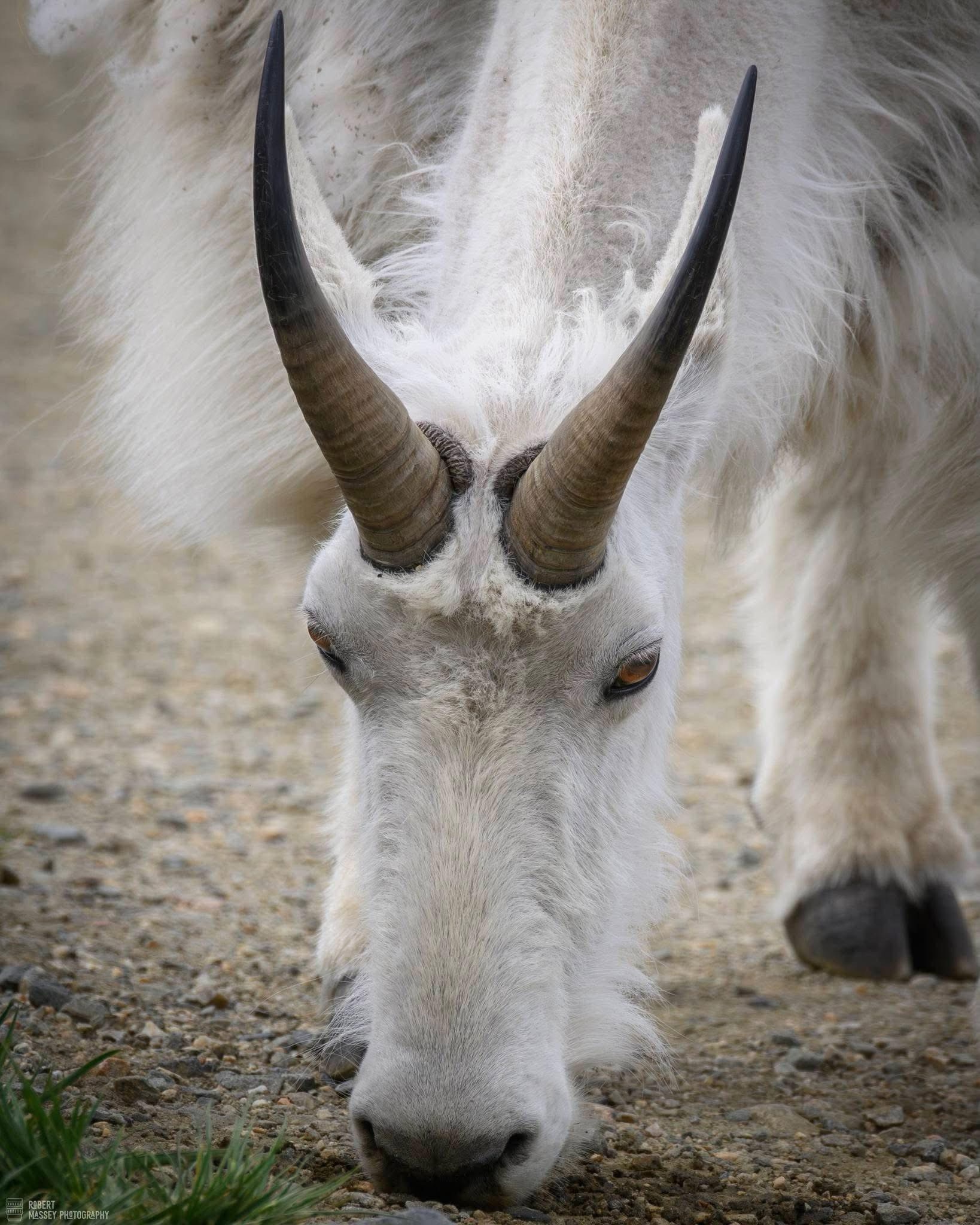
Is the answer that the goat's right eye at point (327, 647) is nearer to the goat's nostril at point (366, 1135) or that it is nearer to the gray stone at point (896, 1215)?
the goat's nostril at point (366, 1135)

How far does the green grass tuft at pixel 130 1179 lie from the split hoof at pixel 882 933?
2195 mm

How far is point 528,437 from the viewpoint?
2391 mm

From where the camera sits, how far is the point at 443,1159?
2123mm

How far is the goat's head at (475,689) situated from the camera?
2160 mm

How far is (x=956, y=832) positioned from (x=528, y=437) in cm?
244

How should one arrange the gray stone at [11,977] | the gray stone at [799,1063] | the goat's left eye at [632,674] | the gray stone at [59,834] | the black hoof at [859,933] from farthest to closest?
1. the gray stone at [59,834]
2. the black hoof at [859,933]
3. the gray stone at [799,1063]
4. the gray stone at [11,977]
5. the goat's left eye at [632,674]

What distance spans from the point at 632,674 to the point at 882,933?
6.48 ft

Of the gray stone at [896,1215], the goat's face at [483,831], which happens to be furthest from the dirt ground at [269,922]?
the goat's face at [483,831]

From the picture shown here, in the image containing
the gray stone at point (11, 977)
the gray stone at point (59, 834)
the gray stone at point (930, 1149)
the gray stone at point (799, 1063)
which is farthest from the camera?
the gray stone at point (59, 834)

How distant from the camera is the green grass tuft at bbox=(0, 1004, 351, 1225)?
198 centimetres

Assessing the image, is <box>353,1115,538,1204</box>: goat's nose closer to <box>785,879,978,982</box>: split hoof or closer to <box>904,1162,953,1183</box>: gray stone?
<box>904,1162,953,1183</box>: gray stone

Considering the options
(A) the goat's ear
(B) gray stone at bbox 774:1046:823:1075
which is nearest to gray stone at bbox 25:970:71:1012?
(B) gray stone at bbox 774:1046:823:1075

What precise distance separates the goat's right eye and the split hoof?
214cm

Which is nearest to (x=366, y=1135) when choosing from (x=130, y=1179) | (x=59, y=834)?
(x=130, y=1179)
